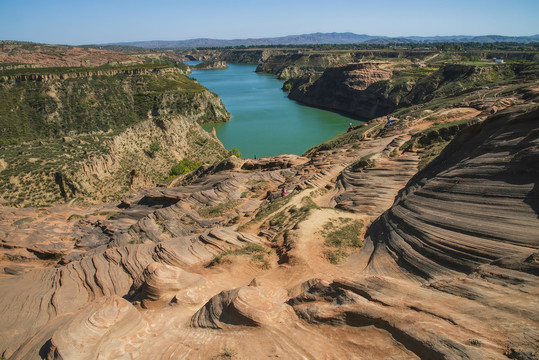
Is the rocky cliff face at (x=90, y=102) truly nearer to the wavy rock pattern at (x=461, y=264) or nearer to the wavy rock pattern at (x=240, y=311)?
the wavy rock pattern at (x=240, y=311)

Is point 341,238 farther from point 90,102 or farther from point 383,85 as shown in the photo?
point 383,85

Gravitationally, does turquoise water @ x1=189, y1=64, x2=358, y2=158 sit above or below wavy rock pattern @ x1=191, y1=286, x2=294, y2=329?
below

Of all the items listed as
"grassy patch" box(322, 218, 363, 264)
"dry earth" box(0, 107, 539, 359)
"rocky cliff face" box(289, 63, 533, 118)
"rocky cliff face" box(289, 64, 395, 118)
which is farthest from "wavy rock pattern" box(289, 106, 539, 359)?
"rocky cliff face" box(289, 64, 395, 118)

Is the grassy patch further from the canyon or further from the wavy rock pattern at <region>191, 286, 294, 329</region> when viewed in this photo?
the wavy rock pattern at <region>191, 286, 294, 329</region>

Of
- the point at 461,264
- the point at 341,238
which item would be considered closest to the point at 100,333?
the point at 341,238

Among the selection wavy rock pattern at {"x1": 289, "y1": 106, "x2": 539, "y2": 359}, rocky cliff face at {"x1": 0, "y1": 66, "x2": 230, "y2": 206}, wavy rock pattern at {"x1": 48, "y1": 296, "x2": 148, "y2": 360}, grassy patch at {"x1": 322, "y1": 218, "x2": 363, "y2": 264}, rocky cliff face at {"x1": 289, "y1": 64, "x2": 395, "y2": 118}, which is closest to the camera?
wavy rock pattern at {"x1": 289, "y1": 106, "x2": 539, "y2": 359}

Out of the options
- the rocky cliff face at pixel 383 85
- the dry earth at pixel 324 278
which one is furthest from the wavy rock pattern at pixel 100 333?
the rocky cliff face at pixel 383 85
